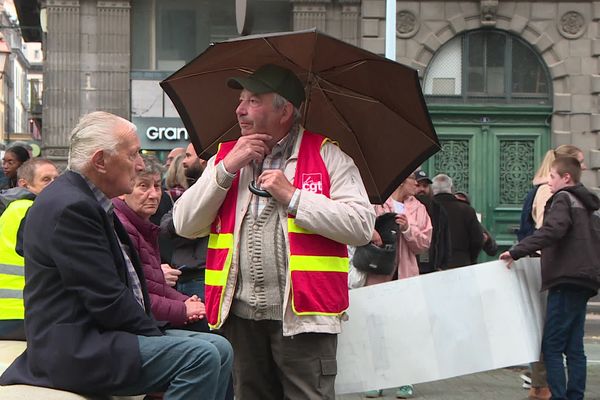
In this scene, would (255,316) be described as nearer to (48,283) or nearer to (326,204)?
(326,204)

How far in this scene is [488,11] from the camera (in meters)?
17.7

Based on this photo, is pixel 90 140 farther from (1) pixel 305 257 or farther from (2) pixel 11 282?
(2) pixel 11 282

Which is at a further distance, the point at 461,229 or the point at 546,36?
the point at 546,36

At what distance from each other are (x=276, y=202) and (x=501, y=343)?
11.9 feet

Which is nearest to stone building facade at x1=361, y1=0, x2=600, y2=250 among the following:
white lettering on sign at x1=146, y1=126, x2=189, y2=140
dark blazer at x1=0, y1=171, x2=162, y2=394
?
white lettering on sign at x1=146, y1=126, x2=189, y2=140

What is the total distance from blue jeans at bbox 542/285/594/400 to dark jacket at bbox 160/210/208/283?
2.86 m

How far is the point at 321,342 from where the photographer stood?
443 centimetres

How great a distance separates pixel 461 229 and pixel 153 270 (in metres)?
5.56

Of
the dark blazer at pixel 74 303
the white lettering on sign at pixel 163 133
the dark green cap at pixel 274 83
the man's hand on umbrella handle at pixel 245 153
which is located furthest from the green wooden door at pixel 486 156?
the dark blazer at pixel 74 303

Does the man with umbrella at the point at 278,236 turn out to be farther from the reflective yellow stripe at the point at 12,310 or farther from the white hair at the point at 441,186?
the white hair at the point at 441,186

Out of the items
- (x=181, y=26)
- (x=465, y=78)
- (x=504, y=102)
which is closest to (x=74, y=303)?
(x=465, y=78)

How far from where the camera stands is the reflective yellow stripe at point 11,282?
222 inches

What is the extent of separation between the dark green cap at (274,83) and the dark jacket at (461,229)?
581cm

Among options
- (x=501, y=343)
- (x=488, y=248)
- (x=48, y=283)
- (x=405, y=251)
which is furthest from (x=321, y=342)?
(x=488, y=248)
